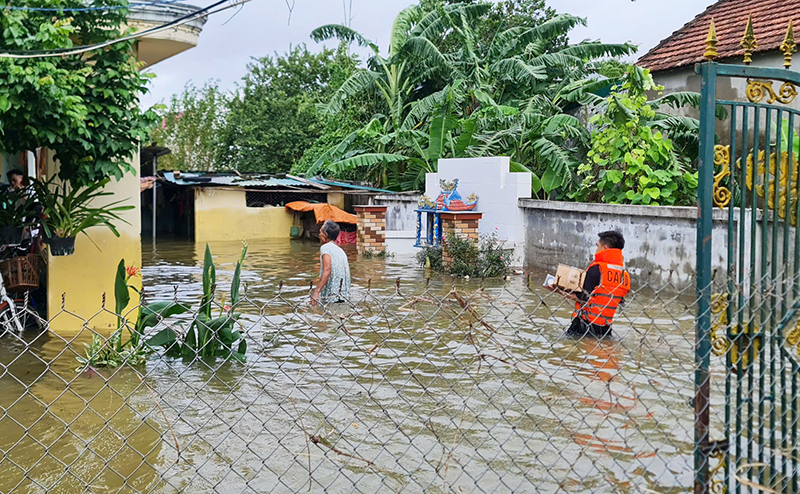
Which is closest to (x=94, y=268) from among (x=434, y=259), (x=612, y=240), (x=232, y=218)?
(x=612, y=240)

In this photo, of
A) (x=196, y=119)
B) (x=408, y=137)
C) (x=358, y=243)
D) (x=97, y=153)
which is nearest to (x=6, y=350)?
(x=97, y=153)

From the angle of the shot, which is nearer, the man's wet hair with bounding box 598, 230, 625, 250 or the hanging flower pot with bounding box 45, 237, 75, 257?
the man's wet hair with bounding box 598, 230, 625, 250

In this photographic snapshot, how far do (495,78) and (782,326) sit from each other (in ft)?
68.0

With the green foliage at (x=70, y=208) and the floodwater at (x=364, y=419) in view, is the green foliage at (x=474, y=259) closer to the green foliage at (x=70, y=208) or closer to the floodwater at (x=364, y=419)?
the floodwater at (x=364, y=419)

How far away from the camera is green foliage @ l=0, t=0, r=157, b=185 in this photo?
7.25 metres

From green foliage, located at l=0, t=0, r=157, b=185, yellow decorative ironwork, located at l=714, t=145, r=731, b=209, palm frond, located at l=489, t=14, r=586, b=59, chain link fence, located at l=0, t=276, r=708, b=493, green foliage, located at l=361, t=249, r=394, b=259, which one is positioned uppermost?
palm frond, located at l=489, t=14, r=586, b=59

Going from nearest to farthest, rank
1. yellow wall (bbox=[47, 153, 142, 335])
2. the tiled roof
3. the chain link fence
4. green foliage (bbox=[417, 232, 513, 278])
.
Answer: the chain link fence → yellow wall (bbox=[47, 153, 142, 335]) → green foliage (bbox=[417, 232, 513, 278]) → the tiled roof

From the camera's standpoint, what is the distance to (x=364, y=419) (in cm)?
641

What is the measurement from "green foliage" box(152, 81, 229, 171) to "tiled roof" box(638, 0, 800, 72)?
22968 mm

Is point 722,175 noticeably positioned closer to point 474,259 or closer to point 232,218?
point 474,259

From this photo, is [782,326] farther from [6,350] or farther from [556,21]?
[556,21]

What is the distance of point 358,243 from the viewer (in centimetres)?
2094

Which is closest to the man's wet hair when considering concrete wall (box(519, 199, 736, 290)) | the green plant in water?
concrete wall (box(519, 199, 736, 290))

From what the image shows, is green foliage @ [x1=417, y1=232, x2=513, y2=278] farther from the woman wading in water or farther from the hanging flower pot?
the hanging flower pot
